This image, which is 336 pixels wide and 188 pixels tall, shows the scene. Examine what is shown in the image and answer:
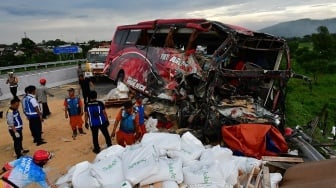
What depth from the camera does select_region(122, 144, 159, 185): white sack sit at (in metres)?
4.96

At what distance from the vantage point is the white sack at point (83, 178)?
518 cm

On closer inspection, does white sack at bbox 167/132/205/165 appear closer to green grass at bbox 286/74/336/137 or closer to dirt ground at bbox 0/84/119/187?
dirt ground at bbox 0/84/119/187

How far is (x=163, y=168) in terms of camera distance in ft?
16.9

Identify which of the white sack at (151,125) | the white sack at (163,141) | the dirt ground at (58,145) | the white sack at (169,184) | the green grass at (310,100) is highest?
the white sack at (163,141)

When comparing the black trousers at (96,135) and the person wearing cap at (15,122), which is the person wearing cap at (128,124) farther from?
the person wearing cap at (15,122)

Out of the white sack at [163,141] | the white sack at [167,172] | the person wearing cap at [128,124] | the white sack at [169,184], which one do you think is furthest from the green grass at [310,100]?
the white sack at [169,184]

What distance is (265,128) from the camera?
23.7 feet

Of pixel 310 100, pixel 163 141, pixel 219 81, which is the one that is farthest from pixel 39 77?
pixel 310 100

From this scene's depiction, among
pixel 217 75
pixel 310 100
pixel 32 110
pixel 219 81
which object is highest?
pixel 217 75

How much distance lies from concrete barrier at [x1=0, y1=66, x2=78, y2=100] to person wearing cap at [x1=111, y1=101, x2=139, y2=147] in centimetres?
893

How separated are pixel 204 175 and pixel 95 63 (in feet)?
44.5

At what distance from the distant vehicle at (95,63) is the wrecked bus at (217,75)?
7794 millimetres

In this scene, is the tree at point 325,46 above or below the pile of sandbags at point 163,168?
below

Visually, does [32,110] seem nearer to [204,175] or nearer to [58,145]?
[58,145]
